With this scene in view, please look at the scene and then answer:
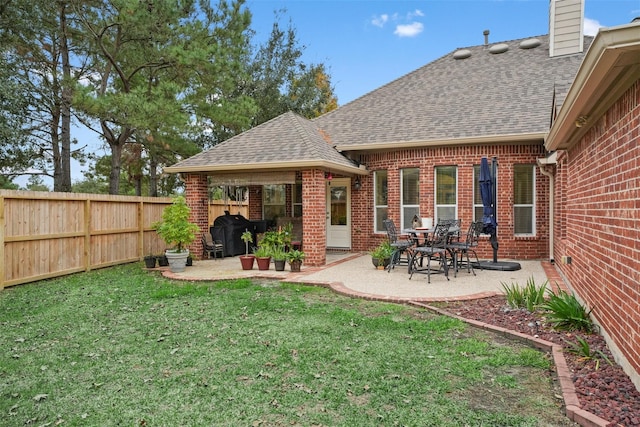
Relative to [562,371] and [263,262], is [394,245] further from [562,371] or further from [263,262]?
[562,371]

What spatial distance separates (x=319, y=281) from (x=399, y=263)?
7.81ft

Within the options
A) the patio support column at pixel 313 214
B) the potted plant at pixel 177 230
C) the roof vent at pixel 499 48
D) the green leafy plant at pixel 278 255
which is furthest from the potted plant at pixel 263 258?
the roof vent at pixel 499 48

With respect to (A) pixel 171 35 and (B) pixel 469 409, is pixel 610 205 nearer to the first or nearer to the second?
(B) pixel 469 409

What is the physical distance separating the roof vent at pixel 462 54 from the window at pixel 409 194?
5971 millimetres

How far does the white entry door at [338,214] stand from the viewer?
12297 millimetres

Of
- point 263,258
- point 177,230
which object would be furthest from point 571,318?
point 177,230

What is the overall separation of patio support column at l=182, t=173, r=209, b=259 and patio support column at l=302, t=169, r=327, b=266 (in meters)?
3.16

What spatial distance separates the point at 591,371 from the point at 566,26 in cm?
1270

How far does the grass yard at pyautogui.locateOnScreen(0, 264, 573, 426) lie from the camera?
292cm

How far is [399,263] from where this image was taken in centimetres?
914

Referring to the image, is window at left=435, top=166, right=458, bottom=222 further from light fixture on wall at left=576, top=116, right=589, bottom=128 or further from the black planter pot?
the black planter pot

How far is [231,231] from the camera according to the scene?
453 inches

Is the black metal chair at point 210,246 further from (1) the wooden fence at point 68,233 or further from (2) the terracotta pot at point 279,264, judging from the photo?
(2) the terracotta pot at point 279,264

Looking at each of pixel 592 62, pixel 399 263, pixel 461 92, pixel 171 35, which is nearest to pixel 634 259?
pixel 592 62
